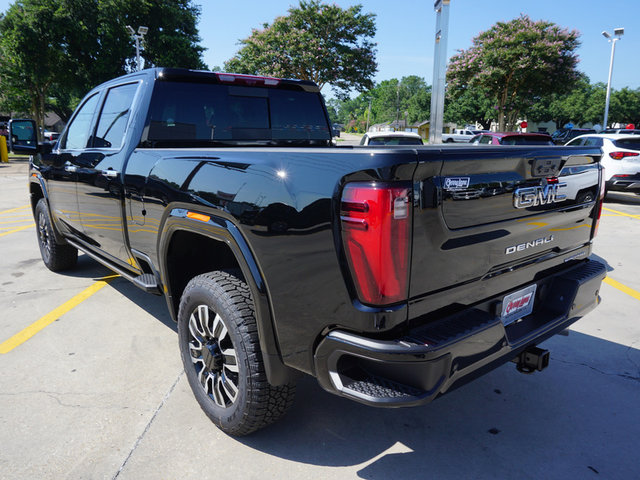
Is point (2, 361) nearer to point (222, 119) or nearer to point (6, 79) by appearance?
point (222, 119)

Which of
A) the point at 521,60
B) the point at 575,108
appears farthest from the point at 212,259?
the point at 575,108

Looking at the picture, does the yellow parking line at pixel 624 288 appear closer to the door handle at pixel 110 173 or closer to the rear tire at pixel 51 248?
the door handle at pixel 110 173

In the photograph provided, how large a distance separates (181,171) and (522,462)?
2313mm

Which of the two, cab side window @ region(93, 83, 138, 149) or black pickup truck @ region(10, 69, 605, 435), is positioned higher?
cab side window @ region(93, 83, 138, 149)

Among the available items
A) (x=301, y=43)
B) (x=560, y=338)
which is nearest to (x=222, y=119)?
(x=560, y=338)

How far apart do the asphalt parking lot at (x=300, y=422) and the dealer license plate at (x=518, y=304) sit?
70 cm

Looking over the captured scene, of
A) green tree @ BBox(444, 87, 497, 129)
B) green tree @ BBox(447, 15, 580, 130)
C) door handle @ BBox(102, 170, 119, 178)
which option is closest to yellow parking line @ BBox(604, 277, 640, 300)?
door handle @ BBox(102, 170, 119, 178)

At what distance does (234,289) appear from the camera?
91.4 inches

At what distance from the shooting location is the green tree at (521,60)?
86.9 ft

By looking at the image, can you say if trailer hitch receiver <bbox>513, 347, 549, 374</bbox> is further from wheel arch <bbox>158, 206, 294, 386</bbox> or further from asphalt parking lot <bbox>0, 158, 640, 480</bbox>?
wheel arch <bbox>158, 206, 294, 386</bbox>

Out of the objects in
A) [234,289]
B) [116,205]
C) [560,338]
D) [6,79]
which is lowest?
[560,338]

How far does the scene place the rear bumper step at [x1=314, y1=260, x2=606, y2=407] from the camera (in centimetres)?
174

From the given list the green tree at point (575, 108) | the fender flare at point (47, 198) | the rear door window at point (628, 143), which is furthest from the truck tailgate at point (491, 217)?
the green tree at point (575, 108)

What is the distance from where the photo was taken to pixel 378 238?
170 centimetres
